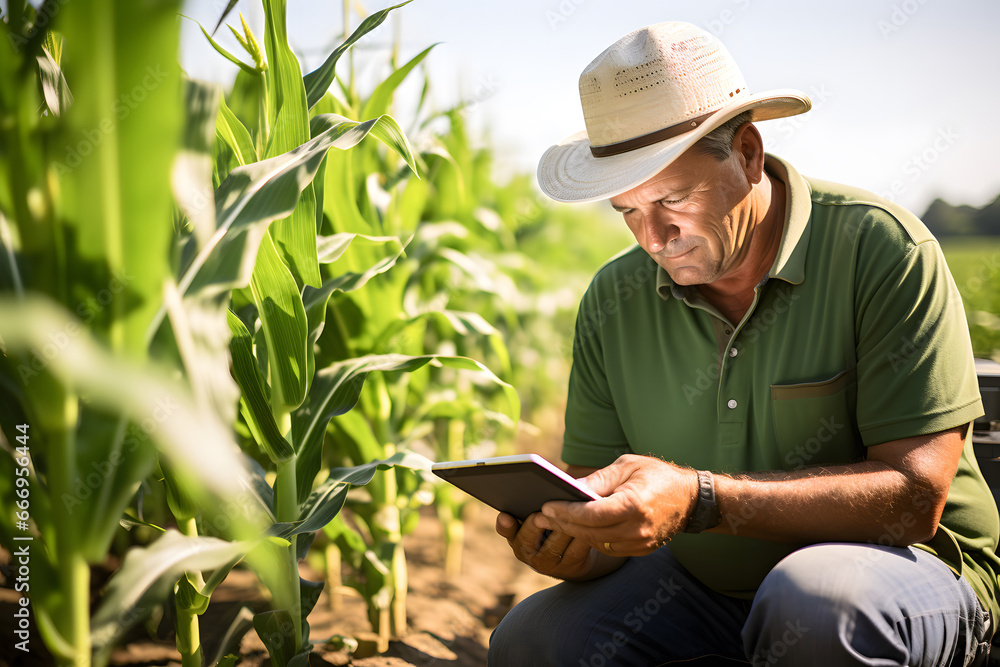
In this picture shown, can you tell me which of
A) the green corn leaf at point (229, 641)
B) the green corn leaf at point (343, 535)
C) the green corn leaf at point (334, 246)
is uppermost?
the green corn leaf at point (334, 246)

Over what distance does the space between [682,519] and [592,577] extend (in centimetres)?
39

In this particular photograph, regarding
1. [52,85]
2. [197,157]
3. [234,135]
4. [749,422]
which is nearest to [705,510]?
[749,422]

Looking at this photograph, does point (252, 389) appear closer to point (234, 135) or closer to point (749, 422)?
point (234, 135)

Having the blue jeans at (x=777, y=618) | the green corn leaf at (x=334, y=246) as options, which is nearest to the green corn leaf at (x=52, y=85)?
the green corn leaf at (x=334, y=246)

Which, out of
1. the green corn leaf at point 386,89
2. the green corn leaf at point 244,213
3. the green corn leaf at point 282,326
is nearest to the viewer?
the green corn leaf at point 244,213

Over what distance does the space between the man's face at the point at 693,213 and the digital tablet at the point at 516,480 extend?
1.64 feet

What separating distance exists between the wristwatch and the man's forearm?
0.4 inches

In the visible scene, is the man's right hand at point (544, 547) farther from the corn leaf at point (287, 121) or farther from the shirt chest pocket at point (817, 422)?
the corn leaf at point (287, 121)

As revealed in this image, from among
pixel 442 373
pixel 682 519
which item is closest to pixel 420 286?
pixel 442 373

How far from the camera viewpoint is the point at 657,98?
1.25m

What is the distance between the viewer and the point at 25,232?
768 mm

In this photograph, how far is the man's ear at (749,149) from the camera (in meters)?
1.30

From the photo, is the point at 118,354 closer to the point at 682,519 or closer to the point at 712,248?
the point at 682,519

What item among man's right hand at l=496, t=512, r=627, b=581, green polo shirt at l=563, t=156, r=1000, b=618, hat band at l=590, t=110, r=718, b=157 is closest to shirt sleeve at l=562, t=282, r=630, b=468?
green polo shirt at l=563, t=156, r=1000, b=618
